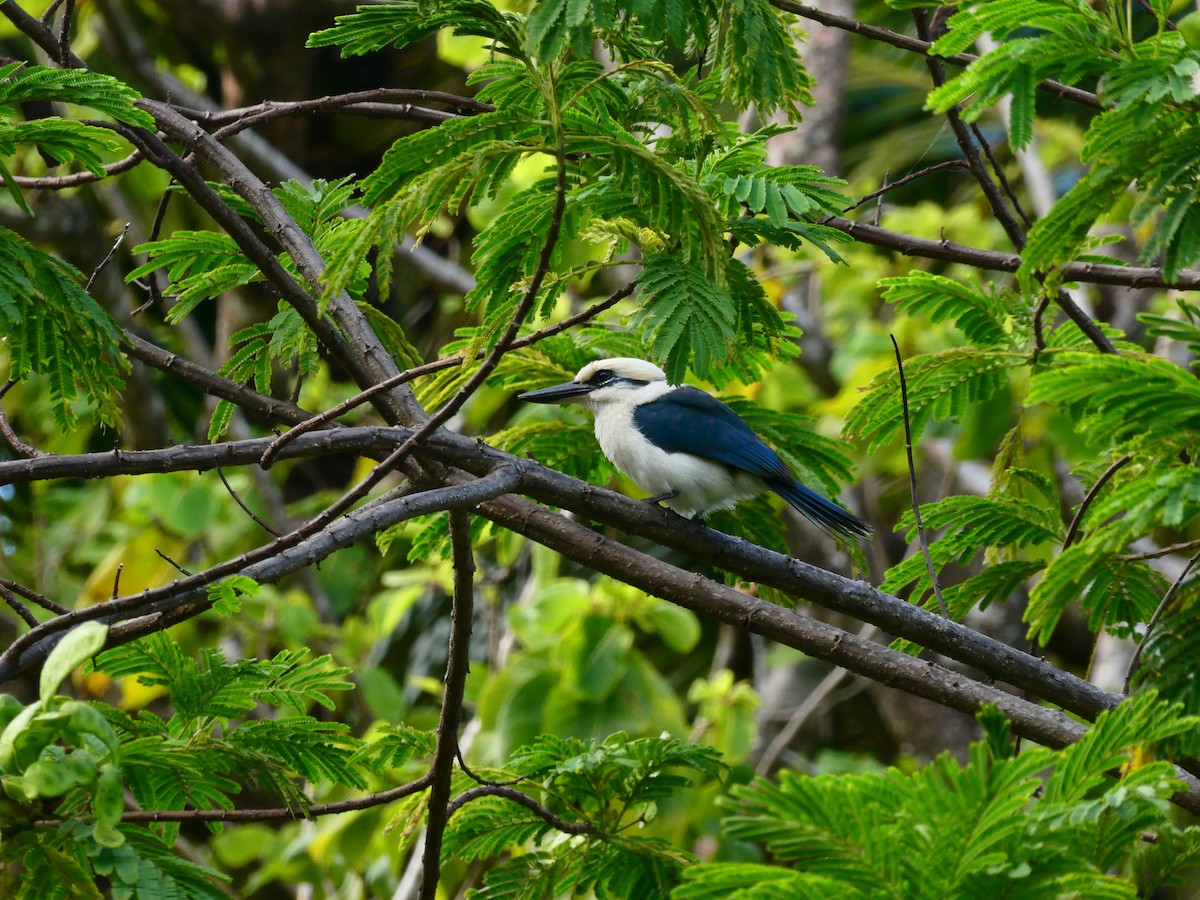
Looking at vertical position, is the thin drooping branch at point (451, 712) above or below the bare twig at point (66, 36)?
below

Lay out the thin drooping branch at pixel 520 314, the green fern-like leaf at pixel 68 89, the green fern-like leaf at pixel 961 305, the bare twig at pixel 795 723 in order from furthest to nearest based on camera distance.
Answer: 1. the bare twig at pixel 795 723
2. the green fern-like leaf at pixel 961 305
3. the green fern-like leaf at pixel 68 89
4. the thin drooping branch at pixel 520 314

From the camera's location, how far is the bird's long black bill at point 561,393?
4.07 m

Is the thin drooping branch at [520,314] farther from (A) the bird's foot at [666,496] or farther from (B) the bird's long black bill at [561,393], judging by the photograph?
(A) the bird's foot at [666,496]

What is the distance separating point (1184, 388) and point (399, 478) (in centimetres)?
753

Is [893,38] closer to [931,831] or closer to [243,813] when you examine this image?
→ [931,831]

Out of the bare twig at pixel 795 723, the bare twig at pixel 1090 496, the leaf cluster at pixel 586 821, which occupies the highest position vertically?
the bare twig at pixel 1090 496

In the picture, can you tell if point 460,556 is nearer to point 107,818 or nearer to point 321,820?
point 107,818

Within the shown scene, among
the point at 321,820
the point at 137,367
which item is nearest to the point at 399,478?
the point at 137,367

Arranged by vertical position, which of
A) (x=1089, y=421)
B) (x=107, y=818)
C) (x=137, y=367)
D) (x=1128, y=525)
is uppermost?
(x=1089, y=421)

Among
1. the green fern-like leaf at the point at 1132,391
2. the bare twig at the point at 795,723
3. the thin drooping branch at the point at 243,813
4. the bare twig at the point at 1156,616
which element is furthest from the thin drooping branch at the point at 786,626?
the bare twig at the point at 795,723

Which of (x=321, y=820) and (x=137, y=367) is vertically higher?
(x=137, y=367)

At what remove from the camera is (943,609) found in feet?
9.78

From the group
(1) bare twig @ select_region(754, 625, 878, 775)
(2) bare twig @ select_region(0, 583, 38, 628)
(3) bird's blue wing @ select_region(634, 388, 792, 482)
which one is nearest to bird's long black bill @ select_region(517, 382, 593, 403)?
(3) bird's blue wing @ select_region(634, 388, 792, 482)

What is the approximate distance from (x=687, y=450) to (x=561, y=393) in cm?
45
